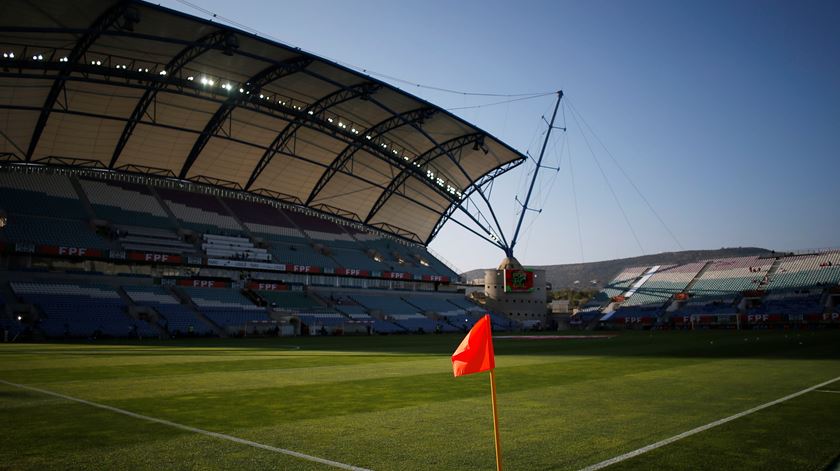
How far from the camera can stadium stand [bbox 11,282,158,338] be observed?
132 feet

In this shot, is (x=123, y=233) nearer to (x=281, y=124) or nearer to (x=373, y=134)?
(x=281, y=124)

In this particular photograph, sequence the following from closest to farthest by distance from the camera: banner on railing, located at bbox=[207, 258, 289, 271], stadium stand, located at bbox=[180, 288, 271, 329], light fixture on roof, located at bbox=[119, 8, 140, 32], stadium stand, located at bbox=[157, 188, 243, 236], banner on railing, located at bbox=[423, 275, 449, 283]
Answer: light fixture on roof, located at bbox=[119, 8, 140, 32]
stadium stand, located at bbox=[180, 288, 271, 329]
banner on railing, located at bbox=[207, 258, 289, 271]
stadium stand, located at bbox=[157, 188, 243, 236]
banner on railing, located at bbox=[423, 275, 449, 283]

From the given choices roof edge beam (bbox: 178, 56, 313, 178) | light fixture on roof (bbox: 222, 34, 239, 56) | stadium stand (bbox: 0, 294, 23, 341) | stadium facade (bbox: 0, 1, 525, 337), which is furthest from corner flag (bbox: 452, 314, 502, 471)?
stadium stand (bbox: 0, 294, 23, 341)

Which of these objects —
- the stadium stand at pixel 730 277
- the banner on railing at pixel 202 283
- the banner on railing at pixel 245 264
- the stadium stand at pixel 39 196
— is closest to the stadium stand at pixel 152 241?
the banner on railing at pixel 245 264

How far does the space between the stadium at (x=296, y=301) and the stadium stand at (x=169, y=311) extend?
9.2 inches

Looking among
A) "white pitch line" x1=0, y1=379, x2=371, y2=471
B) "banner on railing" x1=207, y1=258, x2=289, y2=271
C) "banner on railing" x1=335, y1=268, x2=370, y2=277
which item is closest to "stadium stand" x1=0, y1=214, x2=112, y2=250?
"banner on railing" x1=207, y1=258, x2=289, y2=271

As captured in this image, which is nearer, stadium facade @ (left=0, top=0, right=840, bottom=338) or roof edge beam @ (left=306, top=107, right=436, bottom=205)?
stadium facade @ (left=0, top=0, right=840, bottom=338)

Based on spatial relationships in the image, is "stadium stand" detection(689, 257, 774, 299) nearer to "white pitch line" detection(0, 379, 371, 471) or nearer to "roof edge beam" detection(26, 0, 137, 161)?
"roof edge beam" detection(26, 0, 137, 161)

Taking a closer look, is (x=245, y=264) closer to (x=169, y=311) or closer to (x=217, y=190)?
(x=217, y=190)

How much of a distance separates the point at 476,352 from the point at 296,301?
5685cm

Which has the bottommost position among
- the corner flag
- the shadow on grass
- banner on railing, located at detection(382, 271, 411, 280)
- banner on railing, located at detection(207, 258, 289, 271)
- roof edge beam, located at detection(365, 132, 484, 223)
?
the shadow on grass

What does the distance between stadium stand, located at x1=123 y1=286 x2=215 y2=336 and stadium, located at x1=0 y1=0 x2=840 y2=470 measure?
233 millimetres

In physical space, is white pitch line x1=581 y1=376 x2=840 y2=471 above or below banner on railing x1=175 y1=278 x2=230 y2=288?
below

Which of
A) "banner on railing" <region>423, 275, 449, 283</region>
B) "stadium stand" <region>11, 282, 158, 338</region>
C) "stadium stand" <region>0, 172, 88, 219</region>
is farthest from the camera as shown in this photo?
"banner on railing" <region>423, 275, 449, 283</region>
